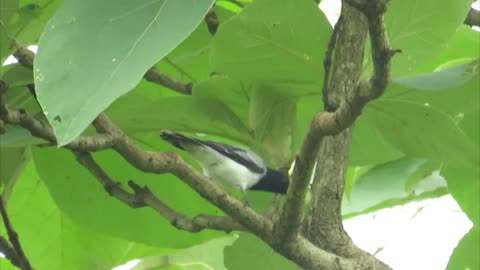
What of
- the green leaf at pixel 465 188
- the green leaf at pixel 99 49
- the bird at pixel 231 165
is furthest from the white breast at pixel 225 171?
the green leaf at pixel 99 49

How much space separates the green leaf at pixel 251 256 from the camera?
1.08 meters

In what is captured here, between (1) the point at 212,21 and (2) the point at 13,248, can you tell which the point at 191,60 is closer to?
(1) the point at 212,21

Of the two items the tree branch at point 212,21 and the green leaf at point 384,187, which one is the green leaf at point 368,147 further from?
the tree branch at point 212,21

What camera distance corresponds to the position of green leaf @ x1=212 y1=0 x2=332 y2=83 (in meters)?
0.93

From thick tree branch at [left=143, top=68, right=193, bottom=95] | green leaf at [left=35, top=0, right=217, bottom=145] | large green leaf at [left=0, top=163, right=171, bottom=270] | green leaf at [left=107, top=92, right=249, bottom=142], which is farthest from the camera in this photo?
large green leaf at [left=0, top=163, right=171, bottom=270]

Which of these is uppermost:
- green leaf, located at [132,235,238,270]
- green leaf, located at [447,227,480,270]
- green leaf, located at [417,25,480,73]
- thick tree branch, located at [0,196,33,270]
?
green leaf, located at [417,25,480,73]

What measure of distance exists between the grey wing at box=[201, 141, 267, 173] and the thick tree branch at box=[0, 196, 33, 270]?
229 mm

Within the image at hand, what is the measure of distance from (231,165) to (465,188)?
0.29 meters

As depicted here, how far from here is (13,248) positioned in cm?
107

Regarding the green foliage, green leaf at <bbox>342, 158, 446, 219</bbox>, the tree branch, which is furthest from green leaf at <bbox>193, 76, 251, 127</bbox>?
green leaf at <bbox>342, 158, 446, 219</bbox>

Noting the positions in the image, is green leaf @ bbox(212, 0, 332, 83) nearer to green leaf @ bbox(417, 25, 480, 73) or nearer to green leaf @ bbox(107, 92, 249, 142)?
green leaf @ bbox(107, 92, 249, 142)

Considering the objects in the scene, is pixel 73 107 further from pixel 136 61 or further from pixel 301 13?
pixel 301 13

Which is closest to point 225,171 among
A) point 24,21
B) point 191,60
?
point 191,60

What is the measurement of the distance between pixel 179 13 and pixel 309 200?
1.32 feet
